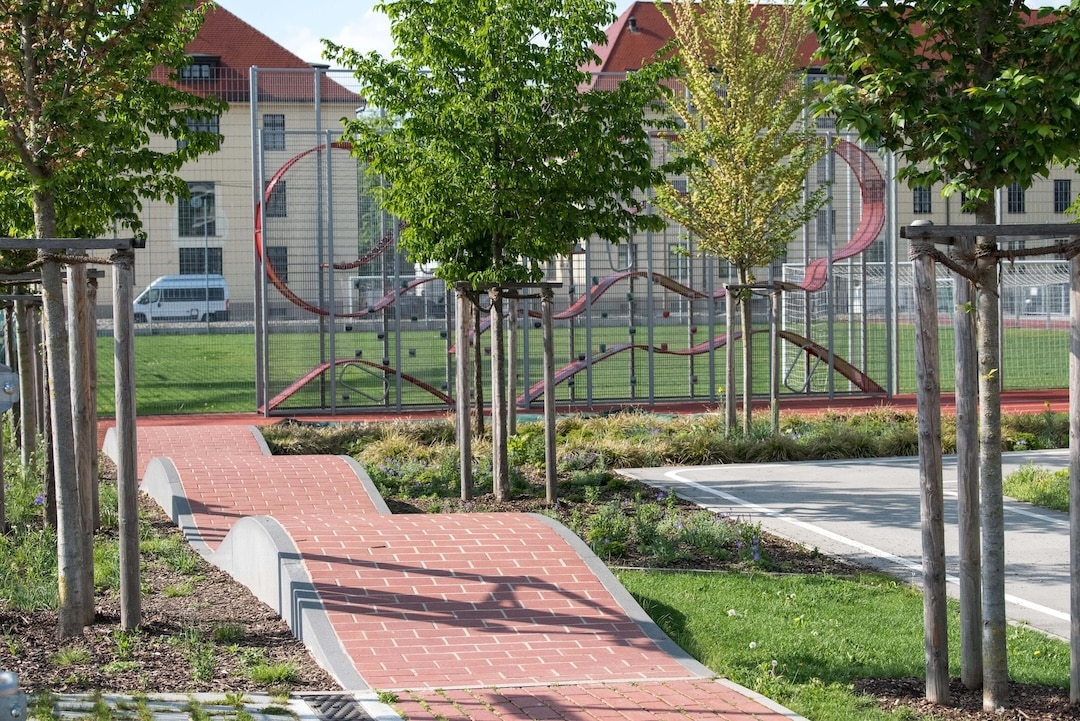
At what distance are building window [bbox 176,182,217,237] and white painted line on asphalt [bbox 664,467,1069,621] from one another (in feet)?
36.3

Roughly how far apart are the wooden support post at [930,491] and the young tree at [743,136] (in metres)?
9.39

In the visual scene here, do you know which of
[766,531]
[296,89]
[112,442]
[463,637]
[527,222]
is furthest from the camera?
[296,89]

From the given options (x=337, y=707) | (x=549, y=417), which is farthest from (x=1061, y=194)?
(x=337, y=707)

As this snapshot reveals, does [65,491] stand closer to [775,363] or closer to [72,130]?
[72,130]

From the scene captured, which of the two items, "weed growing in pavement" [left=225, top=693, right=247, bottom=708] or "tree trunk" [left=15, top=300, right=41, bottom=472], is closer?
"weed growing in pavement" [left=225, top=693, right=247, bottom=708]

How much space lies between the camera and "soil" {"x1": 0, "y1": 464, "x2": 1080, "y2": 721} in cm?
607

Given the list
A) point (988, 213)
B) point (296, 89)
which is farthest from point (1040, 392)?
point (988, 213)

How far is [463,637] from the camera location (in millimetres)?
→ 6980

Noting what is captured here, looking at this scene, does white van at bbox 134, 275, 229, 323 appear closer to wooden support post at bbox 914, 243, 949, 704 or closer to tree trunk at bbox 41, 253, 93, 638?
tree trunk at bbox 41, 253, 93, 638

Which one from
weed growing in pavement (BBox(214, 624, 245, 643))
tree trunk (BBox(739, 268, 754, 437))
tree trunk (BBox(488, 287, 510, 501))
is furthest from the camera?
tree trunk (BBox(739, 268, 754, 437))

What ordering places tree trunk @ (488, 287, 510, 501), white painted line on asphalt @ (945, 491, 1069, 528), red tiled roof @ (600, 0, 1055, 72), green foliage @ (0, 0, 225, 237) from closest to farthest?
green foliage @ (0, 0, 225, 237), white painted line on asphalt @ (945, 491, 1069, 528), tree trunk @ (488, 287, 510, 501), red tiled roof @ (600, 0, 1055, 72)

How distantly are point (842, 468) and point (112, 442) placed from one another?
8017 mm

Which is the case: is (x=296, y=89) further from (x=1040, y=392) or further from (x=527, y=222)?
(x=1040, y=392)

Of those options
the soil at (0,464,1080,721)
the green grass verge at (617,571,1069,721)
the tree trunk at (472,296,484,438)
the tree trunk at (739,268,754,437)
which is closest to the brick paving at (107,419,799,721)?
the green grass verge at (617,571,1069,721)
